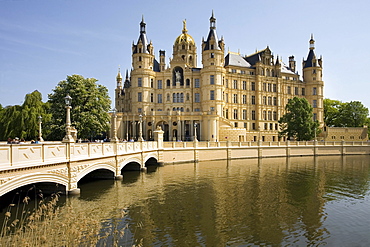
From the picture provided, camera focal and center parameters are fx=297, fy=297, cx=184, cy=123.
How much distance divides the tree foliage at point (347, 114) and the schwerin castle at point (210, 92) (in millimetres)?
10472

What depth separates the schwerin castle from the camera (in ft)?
211

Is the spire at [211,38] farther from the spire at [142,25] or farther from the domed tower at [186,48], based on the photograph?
the spire at [142,25]

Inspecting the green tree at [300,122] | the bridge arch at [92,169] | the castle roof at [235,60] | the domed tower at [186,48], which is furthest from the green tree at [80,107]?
the castle roof at [235,60]

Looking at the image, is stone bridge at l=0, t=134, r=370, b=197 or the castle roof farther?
the castle roof

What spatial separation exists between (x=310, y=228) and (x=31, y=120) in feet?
164

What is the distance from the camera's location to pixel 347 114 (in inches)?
3413

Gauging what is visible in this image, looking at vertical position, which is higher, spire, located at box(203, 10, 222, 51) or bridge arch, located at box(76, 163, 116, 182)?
spire, located at box(203, 10, 222, 51)

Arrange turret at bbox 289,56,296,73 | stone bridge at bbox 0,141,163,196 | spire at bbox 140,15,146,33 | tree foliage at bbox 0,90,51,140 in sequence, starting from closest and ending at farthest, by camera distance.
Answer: stone bridge at bbox 0,141,163,196
tree foliage at bbox 0,90,51,140
spire at bbox 140,15,146,33
turret at bbox 289,56,296,73

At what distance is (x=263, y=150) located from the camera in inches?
2165

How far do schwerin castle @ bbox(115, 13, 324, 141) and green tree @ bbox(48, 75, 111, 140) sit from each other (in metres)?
19.4

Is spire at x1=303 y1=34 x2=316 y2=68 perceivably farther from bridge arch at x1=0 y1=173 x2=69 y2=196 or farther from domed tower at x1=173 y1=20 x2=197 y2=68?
bridge arch at x1=0 y1=173 x2=69 y2=196

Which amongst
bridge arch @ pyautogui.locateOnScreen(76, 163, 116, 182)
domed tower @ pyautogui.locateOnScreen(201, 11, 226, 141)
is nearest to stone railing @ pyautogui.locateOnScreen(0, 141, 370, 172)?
bridge arch @ pyautogui.locateOnScreen(76, 163, 116, 182)

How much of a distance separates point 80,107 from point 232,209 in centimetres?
2906

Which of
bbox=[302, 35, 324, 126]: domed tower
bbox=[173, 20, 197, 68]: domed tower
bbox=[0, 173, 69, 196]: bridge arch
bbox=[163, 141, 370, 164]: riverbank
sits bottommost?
bbox=[163, 141, 370, 164]: riverbank
